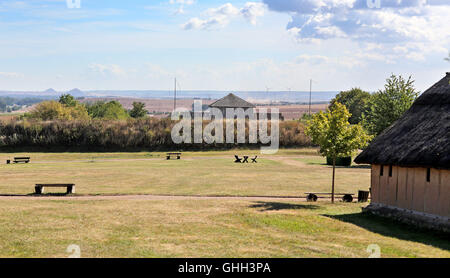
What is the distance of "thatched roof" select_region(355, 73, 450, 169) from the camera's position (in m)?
21.1

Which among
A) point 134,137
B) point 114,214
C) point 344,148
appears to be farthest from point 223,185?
point 134,137

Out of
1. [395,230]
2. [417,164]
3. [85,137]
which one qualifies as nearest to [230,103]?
[85,137]

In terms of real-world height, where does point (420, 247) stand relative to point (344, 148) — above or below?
below

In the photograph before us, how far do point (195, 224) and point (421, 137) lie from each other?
11.2 m

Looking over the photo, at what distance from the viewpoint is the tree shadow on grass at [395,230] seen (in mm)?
19009

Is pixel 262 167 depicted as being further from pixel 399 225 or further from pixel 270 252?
pixel 270 252

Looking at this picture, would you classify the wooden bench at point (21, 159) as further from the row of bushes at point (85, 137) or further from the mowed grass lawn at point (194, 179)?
the row of bushes at point (85, 137)

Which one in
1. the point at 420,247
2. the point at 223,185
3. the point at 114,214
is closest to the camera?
the point at 420,247

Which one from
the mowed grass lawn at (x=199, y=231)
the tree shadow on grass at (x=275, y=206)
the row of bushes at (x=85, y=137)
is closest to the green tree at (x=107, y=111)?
the row of bushes at (x=85, y=137)

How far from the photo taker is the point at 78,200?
1091 inches

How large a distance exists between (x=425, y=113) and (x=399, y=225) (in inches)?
235

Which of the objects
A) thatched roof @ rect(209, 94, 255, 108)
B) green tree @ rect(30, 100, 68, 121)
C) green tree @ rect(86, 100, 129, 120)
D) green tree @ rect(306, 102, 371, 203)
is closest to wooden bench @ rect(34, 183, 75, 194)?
green tree @ rect(306, 102, 371, 203)

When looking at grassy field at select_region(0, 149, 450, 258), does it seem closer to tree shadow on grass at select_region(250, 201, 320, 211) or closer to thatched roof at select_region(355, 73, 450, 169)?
tree shadow on grass at select_region(250, 201, 320, 211)
